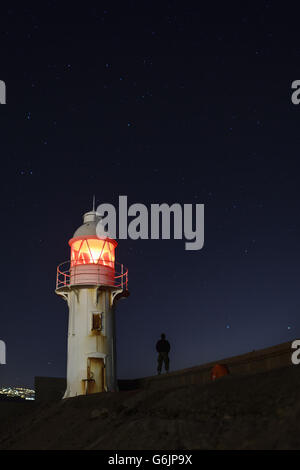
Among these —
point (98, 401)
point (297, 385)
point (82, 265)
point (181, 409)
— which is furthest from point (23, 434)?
point (82, 265)

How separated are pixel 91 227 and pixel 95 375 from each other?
6371 millimetres

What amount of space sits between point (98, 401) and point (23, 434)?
204 centimetres

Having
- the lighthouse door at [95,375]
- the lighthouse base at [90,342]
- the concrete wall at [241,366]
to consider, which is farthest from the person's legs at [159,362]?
the lighthouse door at [95,375]

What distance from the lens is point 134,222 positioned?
2191cm

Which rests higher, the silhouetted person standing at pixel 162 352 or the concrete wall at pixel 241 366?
the silhouetted person standing at pixel 162 352

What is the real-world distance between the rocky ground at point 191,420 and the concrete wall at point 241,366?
1779 millimetres

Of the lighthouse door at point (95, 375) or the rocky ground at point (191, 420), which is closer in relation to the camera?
the rocky ground at point (191, 420)

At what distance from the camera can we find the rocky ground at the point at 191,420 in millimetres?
7332

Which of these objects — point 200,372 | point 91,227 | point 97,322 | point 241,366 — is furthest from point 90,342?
point 241,366

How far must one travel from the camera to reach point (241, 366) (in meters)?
15.7

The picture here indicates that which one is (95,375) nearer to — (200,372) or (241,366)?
(200,372)

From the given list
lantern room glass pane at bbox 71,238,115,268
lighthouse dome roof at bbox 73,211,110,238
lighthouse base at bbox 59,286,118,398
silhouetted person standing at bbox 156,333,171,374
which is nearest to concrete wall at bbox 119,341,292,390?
silhouetted person standing at bbox 156,333,171,374

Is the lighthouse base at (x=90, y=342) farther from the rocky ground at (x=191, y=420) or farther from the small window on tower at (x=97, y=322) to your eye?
the rocky ground at (x=191, y=420)

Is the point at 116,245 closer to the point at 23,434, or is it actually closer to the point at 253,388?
the point at 23,434
